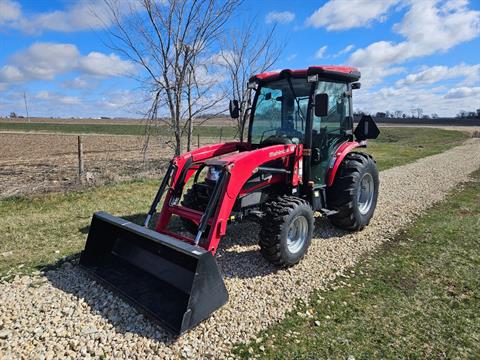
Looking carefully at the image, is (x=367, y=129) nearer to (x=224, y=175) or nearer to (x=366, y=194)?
(x=366, y=194)

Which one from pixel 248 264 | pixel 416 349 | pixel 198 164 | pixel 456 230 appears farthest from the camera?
pixel 456 230

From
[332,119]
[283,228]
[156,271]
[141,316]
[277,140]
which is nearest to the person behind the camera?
[141,316]

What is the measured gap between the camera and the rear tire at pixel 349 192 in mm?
5527

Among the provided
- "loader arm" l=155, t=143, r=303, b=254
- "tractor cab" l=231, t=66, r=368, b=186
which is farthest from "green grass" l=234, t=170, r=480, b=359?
"tractor cab" l=231, t=66, r=368, b=186

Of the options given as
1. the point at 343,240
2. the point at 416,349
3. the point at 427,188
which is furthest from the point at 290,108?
the point at 427,188

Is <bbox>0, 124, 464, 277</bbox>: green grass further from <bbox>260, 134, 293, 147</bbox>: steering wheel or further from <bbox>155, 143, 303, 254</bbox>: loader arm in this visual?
<bbox>260, 134, 293, 147</bbox>: steering wheel

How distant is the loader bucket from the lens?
10.9 ft

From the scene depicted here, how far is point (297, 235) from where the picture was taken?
15.7 feet

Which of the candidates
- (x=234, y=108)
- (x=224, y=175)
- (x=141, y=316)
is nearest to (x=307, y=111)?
(x=234, y=108)

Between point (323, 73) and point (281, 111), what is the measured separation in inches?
32.2

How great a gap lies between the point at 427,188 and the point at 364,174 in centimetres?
465

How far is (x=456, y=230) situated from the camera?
19.9ft

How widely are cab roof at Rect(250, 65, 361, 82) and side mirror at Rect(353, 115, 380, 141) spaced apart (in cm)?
72

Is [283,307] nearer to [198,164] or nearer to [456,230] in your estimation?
[198,164]
